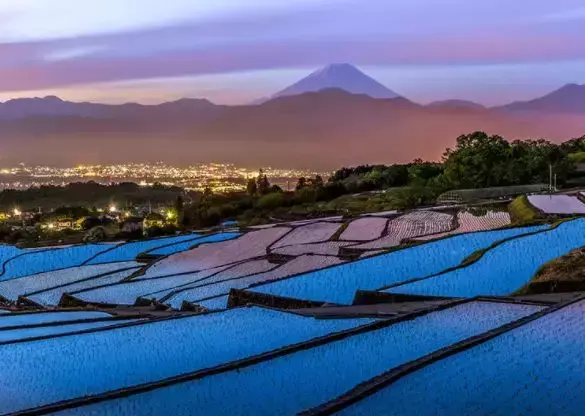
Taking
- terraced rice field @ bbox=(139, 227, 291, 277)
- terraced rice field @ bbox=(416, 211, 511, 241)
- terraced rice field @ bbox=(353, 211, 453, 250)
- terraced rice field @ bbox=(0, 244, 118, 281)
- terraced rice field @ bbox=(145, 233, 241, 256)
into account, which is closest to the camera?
terraced rice field @ bbox=(139, 227, 291, 277)

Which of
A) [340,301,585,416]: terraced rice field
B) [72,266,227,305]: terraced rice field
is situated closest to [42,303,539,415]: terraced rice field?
[340,301,585,416]: terraced rice field

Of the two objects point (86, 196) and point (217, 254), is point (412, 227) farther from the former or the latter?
point (86, 196)

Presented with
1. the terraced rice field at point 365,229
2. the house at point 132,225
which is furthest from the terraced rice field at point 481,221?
the house at point 132,225

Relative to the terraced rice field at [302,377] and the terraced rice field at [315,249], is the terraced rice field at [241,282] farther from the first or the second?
the terraced rice field at [302,377]

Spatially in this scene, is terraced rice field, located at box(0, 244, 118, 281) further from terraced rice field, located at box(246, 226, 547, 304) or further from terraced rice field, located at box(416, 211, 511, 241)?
terraced rice field, located at box(416, 211, 511, 241)

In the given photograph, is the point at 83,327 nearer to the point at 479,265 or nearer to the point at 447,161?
the point at 479,265

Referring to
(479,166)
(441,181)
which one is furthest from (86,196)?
(479,166)

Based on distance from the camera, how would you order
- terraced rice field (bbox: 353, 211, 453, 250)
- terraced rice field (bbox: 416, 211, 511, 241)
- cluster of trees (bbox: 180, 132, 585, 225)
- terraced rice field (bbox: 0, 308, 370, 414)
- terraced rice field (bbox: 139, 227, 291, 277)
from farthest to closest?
cluster of trees (bbox: 180, 132, 585, 225) < terraced rice field (bbox: 416, 211, 511, 241) < terraced rice field (bbox: 353, 211, 453, 250) < terraced rice field (bbox: 139, 227, 291, 277) < terraced rice field (bbox: 0, 308, 370, 414)

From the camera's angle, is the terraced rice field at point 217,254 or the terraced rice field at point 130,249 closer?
the terraced rice field at point 217,254
